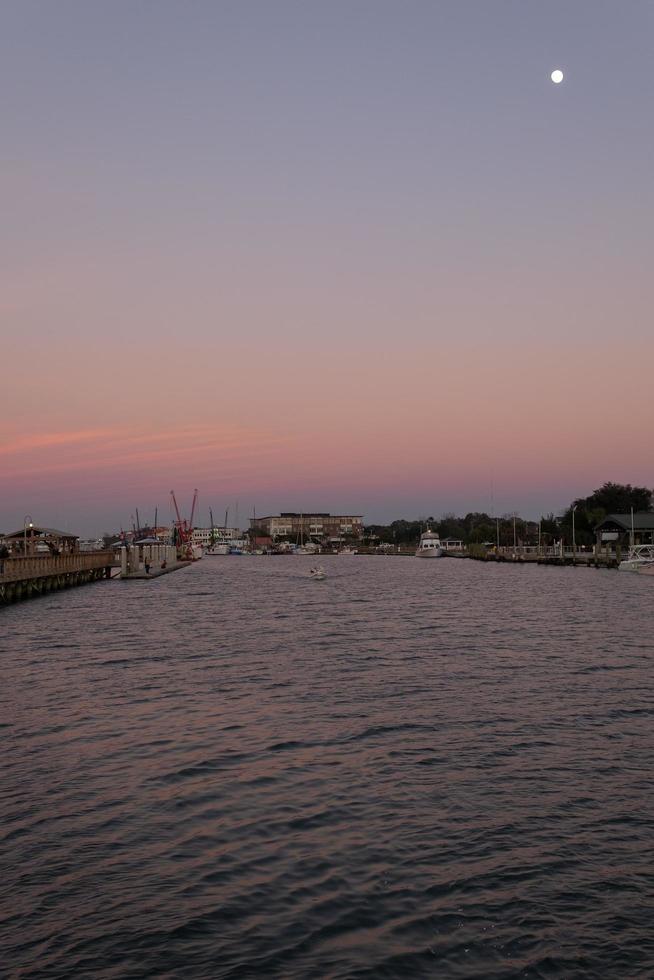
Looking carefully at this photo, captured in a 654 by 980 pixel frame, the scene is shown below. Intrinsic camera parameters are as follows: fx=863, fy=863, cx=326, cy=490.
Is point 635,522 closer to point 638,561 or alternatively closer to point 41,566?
point 638,561

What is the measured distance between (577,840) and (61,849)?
8.69 meters

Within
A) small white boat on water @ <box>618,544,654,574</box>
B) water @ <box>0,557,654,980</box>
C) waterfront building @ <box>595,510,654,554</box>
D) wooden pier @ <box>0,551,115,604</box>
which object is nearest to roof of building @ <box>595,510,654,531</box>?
waterfront building @ <box>595,510,654,554</box>

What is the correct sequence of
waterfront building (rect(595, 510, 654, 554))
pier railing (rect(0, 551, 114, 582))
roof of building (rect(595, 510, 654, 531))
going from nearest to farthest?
pier railing (rect(0, 551, 114, 582)), waterfront building (rect(595, 510, 654, 554)), roof of building (rect(595, 510, 654, 531))

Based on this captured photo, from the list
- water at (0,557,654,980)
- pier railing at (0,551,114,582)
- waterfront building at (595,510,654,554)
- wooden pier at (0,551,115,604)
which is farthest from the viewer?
waterfront building at (595,510,654,554)

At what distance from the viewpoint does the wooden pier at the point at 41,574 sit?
226ft

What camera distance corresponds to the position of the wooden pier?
226ft

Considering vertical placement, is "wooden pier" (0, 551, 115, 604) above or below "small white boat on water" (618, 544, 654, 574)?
above

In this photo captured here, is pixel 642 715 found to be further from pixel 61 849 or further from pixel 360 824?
pixel 61 849

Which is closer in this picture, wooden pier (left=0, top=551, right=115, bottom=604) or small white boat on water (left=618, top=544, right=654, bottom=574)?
wooden pier (left=0, top=551, right=115, bottom=604)

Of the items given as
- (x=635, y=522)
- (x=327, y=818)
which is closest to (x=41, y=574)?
(x=327, y=818)

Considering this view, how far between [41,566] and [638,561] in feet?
270

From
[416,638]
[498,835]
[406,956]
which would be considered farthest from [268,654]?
[406,956]

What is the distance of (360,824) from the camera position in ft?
51.1

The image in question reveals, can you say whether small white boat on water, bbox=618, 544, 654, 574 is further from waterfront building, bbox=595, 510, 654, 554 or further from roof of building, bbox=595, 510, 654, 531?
roof of building, bbox=595, 510, 654, 531
